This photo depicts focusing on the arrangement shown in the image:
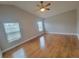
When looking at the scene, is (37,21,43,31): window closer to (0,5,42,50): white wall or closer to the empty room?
the empty room

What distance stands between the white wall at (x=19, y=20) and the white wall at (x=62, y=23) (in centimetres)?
159

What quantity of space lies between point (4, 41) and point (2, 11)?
136 cm

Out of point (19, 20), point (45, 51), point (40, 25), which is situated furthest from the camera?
point (40, 25)

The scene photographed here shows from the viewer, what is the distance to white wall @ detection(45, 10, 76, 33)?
9242mm

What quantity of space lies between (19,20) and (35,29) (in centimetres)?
238

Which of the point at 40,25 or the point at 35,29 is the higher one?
the point at 40,25

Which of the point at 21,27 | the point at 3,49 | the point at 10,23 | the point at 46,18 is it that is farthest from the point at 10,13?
the point at 46,18

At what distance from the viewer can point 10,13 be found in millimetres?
5020

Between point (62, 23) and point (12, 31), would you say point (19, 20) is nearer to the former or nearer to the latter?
point (12, 31)


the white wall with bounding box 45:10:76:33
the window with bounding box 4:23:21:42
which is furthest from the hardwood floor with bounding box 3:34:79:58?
Result: the white wall with bounding box 45:10:76:33

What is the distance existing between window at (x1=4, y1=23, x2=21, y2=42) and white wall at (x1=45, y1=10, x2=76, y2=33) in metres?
4.39

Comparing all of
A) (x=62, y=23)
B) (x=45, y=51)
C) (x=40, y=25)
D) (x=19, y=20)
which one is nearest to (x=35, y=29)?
(x=40, y=25)

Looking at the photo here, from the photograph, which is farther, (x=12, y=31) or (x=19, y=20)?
(x=19, y=20)

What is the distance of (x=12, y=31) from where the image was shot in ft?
17.4
